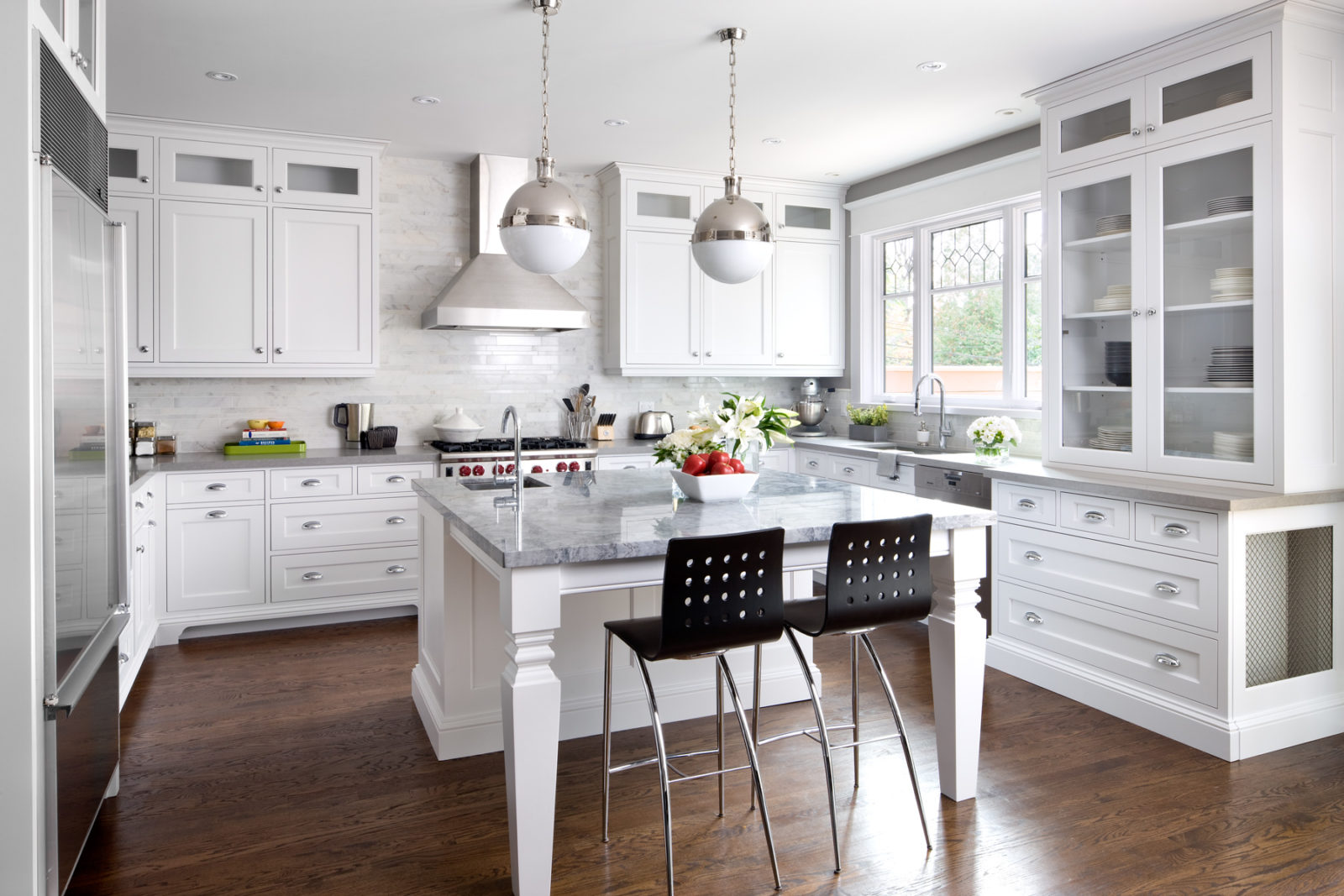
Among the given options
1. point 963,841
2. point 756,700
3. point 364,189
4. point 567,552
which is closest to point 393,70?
point 364,189

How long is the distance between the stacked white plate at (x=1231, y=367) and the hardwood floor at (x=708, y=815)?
4.48 feet

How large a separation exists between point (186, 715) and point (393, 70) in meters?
2.84

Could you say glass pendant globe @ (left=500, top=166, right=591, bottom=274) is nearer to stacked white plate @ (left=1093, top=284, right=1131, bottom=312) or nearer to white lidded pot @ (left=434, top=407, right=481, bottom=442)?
stacked white plate @ (left=1093, top=284, right=1131, bottom=312)

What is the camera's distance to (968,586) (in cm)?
282

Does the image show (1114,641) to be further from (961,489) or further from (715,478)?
(715,478)

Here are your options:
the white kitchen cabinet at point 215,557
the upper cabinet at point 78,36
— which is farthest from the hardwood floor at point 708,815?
the upper cabinet at point 78,36

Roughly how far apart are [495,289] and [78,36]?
291cm

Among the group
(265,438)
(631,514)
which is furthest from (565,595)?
(265,438)

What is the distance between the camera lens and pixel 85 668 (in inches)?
93.7

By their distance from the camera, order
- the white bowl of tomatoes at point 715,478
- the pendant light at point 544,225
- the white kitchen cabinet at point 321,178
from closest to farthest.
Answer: the pendant light at point 544,225 → the white bowl of tomatoes at point 715,478 → the white kitchen cabinet at point 321,178

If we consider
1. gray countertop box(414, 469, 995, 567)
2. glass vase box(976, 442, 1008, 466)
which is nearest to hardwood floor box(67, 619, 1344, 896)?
gray countertop box(414, 469, 995, 567)

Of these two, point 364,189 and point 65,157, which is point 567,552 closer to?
point 65,157

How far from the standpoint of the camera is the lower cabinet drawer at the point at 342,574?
15.9 feet

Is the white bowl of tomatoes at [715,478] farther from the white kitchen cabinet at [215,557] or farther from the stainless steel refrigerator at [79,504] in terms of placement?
the white kitchen cabinet at [215,557]
